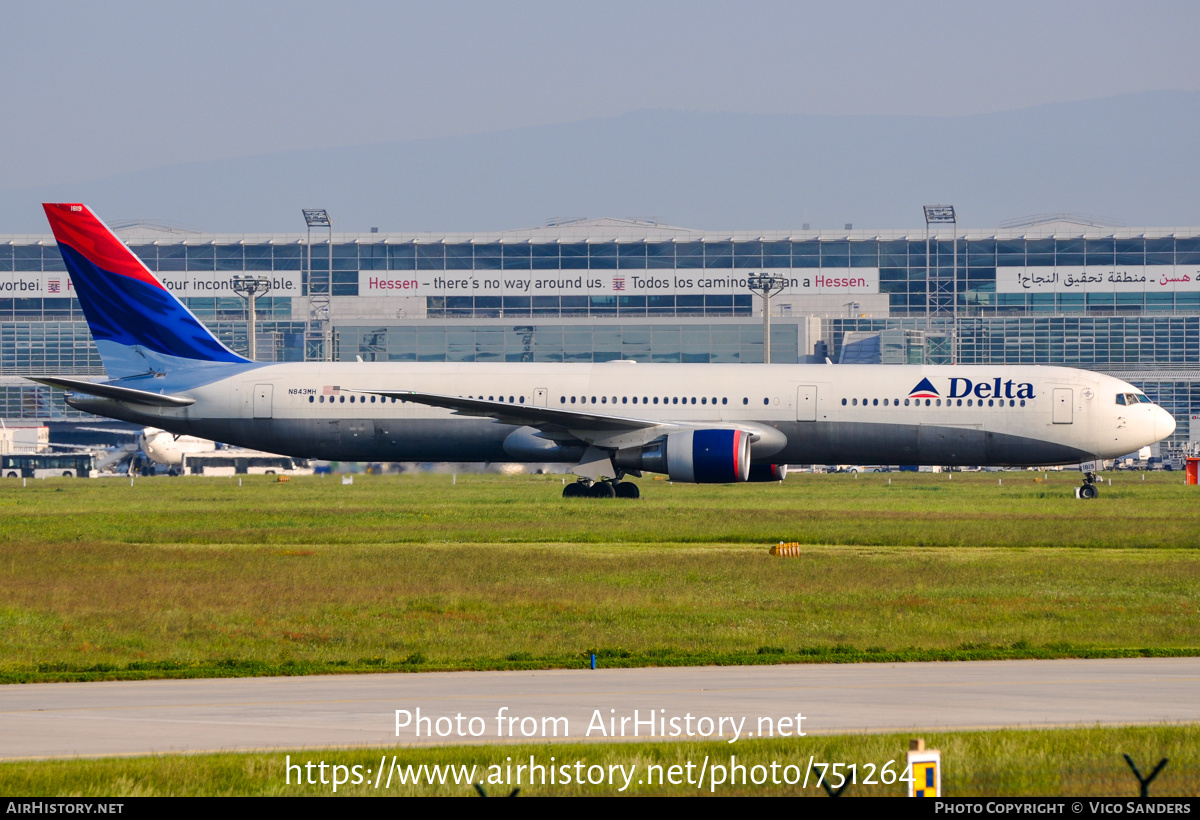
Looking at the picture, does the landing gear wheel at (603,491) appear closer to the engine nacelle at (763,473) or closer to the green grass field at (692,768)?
the engine nacelle at (763,473)

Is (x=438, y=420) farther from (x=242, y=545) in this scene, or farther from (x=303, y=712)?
(x=303, y=712)

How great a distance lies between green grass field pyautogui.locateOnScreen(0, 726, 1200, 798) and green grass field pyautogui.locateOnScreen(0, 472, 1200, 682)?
5.19m

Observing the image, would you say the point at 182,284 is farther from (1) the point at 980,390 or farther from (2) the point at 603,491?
(1) the point at 980,390

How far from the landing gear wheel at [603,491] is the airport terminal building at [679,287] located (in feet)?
286

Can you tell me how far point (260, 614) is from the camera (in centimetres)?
2014

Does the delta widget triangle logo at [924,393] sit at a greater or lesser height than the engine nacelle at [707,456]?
greater

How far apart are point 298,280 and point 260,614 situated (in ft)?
427

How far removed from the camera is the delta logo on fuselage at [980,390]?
45250mm

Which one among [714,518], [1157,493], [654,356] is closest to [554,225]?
[654,356]

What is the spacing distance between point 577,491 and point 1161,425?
19.7 m

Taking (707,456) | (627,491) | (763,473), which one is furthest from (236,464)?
(707,456)

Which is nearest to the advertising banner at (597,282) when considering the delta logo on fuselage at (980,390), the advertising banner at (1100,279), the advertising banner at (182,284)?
the advertising banner at (182,284)

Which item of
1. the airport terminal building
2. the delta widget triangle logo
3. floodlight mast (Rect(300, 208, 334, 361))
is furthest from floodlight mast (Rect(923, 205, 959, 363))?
the delta widget triangle logo

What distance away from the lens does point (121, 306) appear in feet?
156
